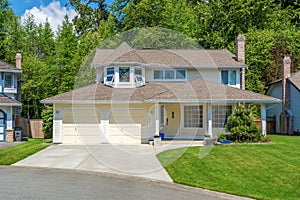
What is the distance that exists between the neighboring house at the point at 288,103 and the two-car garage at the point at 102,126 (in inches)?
516

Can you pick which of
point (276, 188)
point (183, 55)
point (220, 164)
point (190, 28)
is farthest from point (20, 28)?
point (276, 188)

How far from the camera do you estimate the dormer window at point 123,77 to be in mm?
23094

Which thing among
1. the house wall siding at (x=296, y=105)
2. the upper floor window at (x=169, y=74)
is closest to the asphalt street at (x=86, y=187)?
the upper floor window at (x=169, y=74)

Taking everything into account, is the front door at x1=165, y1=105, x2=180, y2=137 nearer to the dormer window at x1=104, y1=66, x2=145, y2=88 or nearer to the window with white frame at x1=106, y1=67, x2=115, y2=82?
the dormer window at x1=104, y1=66, x2=145, y2=88

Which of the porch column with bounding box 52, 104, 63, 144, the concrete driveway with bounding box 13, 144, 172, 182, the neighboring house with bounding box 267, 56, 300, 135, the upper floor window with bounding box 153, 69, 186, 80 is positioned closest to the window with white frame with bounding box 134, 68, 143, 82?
the upper floor window with bounding box 153, 69, 186, 80

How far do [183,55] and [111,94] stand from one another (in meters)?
8.28

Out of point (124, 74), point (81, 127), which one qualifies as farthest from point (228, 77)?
point (81, 127)

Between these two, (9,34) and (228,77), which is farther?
(9,34)

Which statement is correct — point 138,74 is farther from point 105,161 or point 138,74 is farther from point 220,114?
point 105,161

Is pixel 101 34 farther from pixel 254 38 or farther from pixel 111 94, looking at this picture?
pixel 111 94

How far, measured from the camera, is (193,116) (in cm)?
2209

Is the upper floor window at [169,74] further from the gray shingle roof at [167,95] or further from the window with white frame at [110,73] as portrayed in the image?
the window with white frame at [110,73]

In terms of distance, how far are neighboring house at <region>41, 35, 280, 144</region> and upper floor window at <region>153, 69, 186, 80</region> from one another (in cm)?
18

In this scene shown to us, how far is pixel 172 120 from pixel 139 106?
9.91 feet
